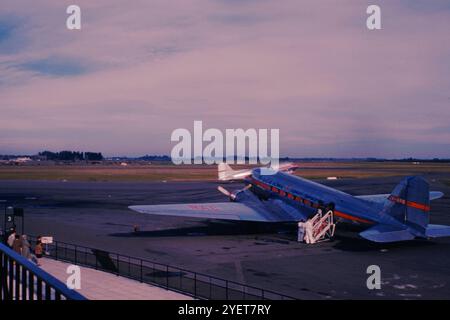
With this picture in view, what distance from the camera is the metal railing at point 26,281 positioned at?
16.5 ft

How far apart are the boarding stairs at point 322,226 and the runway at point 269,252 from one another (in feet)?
2.52

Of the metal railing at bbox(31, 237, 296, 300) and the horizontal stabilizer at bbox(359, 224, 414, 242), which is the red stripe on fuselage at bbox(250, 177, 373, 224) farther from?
the metal railing at bbox(31, 237, 296, 300)

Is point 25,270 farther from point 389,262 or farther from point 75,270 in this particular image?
point 389,262

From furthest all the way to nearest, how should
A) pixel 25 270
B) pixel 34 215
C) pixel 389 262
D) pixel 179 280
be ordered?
pixel 34 215 → pixel 389 262 → pixel 179 280 → pixel 25 270

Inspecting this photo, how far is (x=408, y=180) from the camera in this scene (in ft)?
87.0

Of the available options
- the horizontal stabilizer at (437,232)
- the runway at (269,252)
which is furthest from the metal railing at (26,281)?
the horizontal stabilizer at (437,232)

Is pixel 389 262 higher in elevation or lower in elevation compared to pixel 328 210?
lower

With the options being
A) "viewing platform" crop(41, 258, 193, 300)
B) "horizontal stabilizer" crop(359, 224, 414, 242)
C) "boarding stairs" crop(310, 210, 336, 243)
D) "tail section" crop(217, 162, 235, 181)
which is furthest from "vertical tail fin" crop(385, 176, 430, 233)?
"tail section" crop(217, 162, 235, 181)

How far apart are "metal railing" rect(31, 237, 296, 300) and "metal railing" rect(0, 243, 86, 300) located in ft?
29.9

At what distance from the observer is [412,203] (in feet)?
85.1

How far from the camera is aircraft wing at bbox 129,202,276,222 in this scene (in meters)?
30.9

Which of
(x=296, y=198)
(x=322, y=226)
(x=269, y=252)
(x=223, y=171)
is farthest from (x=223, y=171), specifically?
(x=269, y=252)
